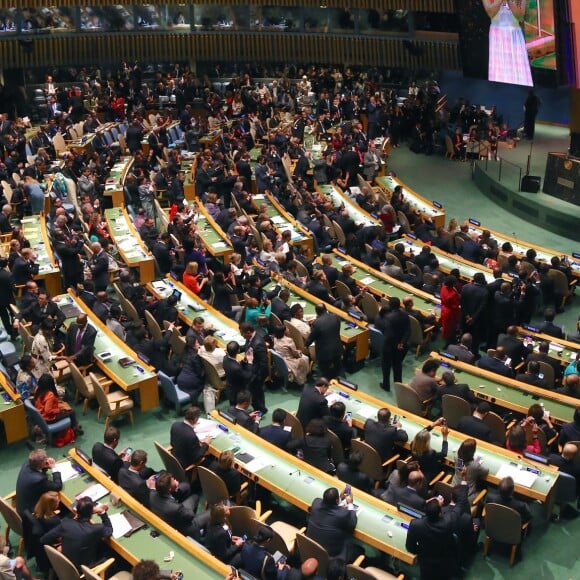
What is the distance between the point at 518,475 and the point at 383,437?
5.20ft

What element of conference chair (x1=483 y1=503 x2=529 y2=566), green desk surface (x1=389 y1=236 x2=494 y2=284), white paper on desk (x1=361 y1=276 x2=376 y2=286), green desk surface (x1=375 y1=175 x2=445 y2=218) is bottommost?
conference chair (x1=483 y1=503 x2=529 y2=566)

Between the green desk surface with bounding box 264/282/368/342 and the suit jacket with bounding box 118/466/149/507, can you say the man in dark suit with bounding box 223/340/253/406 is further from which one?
the suit jacket with bounding box 118/466/149/507

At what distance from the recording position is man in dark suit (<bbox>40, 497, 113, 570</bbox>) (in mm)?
7590

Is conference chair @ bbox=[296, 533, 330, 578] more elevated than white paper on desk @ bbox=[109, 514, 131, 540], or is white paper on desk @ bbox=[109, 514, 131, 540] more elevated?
white paper on desk @ bbox=[109, 514, 131, 540]

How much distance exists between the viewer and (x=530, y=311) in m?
13.5

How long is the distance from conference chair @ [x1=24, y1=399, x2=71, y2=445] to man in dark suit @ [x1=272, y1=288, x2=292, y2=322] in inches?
150

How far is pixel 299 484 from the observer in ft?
28.7

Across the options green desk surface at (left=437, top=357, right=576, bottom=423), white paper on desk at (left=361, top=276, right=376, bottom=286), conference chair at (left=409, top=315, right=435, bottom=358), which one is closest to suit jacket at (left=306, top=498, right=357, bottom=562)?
green desk surface at (left=437, top=357, right=576, bottom=423)

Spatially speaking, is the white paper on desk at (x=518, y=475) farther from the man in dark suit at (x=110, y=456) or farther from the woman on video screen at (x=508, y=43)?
the woman on video screen at (x=508, y=43)

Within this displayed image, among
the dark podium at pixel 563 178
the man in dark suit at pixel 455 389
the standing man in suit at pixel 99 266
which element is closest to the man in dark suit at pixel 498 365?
the man in dark suit at pixel 455 389

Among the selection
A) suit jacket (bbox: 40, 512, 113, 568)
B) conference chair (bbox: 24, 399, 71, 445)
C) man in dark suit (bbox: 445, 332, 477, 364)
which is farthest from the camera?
man in dark suit (bbox: 445, 332, 477, 364)

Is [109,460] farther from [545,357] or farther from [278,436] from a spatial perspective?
[545,357]

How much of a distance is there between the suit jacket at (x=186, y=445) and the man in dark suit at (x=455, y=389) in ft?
10.6

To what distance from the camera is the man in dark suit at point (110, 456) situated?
8.77 m
